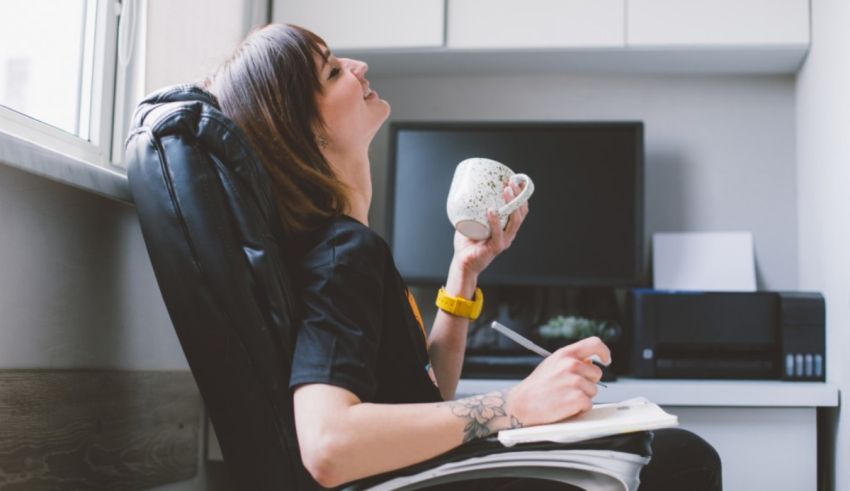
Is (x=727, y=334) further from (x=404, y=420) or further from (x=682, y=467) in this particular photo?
(x=404, y=420)

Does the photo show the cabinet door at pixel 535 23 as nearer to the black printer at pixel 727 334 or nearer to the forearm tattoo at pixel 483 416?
the black printer at pixel 727 334

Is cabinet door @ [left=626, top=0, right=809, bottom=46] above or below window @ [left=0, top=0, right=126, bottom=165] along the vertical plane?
above

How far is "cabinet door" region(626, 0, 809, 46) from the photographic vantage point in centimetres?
210

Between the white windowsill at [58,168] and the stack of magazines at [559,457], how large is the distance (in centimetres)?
57

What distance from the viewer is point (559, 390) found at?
0.87 m

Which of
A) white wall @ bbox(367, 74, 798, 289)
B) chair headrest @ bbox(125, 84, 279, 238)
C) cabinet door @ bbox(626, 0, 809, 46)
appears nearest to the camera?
chair headrest @ bbox(125, 84, 279, 238)

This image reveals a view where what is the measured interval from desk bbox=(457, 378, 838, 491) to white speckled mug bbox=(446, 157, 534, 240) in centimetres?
79

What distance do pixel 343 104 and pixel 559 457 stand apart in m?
0.63

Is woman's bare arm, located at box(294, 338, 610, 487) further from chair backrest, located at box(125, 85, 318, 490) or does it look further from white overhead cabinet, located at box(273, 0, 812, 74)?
white overhead cabinet, located at box(273, 0, 812, 74)

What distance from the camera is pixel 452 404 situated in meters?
0.87

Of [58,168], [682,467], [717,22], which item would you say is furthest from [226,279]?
[717,22]

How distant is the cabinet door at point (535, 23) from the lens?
216cm

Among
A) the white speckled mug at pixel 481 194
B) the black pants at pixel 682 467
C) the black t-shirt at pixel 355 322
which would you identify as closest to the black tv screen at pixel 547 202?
the white speckled mug at pixel 481 194

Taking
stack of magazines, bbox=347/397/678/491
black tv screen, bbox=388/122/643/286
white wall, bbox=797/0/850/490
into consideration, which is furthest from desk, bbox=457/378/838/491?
stack of magazines, bbox=347/397/678/491
